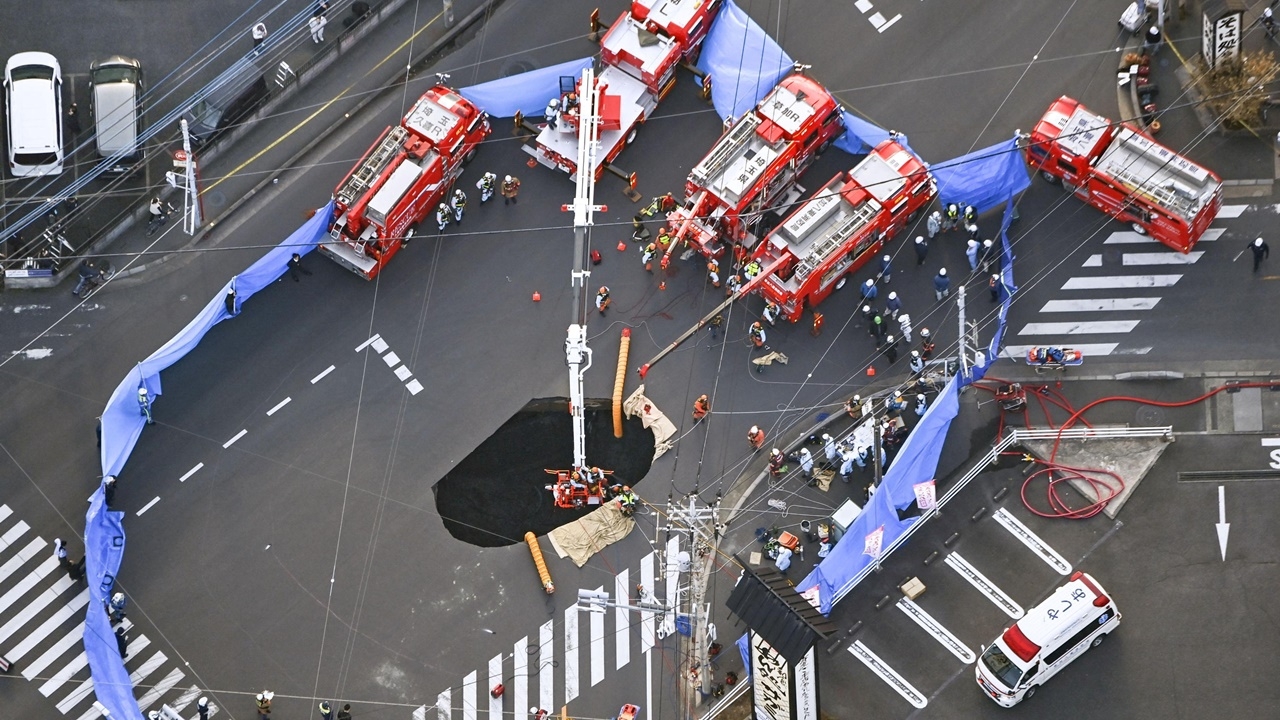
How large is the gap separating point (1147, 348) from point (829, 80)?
16677mm

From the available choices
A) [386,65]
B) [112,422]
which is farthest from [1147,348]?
[112,422]

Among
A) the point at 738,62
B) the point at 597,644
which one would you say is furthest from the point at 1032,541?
the point at 738,62

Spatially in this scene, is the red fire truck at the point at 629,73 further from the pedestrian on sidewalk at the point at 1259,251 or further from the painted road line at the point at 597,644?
the pedestrian on sidewalk at the point at 1259,251

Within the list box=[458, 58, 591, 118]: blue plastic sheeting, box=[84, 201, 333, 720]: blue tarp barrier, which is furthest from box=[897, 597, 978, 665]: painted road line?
box=[84, 201, 333, 720]: blue tarp barrier

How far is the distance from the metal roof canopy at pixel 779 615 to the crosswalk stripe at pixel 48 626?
2647cm

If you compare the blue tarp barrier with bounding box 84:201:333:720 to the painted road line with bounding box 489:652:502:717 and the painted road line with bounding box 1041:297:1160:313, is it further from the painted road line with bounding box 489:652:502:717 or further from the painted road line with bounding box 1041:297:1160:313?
the painted road line with bounding box 1041:297:1160:313

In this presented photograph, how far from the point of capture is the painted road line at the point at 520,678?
244ft

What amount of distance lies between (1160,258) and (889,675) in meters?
19.5

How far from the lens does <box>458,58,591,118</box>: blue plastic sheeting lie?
81625mm

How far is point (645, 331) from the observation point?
259ft

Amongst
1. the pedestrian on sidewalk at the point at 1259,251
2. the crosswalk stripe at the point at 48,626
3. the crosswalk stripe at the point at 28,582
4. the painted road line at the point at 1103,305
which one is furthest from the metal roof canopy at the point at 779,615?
the crosswalk stripe at the point at 28,582

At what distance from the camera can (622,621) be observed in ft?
246

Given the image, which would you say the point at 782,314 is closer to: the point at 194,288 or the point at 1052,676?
the point at 1052,676

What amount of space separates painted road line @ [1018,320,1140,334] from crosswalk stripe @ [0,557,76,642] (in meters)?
37.7
